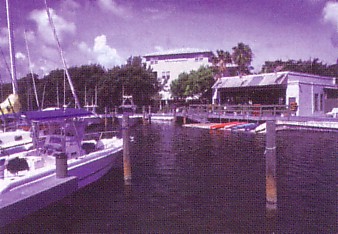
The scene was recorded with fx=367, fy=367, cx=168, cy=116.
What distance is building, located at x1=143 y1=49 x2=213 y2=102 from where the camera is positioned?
260 ft

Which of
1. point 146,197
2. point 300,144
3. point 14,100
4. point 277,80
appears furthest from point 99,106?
point 146,197

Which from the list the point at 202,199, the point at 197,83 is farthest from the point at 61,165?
the point at 197,83

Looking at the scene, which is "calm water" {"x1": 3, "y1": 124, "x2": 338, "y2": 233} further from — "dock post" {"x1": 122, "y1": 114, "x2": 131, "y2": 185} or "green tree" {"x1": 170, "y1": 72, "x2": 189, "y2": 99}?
"green tree" {"x1": 170, "y1": 72, "x2": 189, "y2": 99}

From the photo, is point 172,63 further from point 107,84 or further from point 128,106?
point 128,106

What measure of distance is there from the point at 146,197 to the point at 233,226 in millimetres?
4641

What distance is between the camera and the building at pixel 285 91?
46409 mm

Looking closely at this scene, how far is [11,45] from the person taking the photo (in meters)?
19.7

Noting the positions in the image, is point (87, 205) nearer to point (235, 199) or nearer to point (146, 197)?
point (146, 197)

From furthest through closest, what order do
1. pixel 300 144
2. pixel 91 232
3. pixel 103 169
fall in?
pixel 300 144 < pixel 103 169 < pixel 91 232

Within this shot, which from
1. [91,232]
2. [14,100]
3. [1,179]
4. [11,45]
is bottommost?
[91,232]

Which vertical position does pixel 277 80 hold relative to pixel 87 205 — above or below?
above

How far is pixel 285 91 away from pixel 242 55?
21.5 metres

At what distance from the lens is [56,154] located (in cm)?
1336

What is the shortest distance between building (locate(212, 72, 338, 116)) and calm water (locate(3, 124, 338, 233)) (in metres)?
21.2
